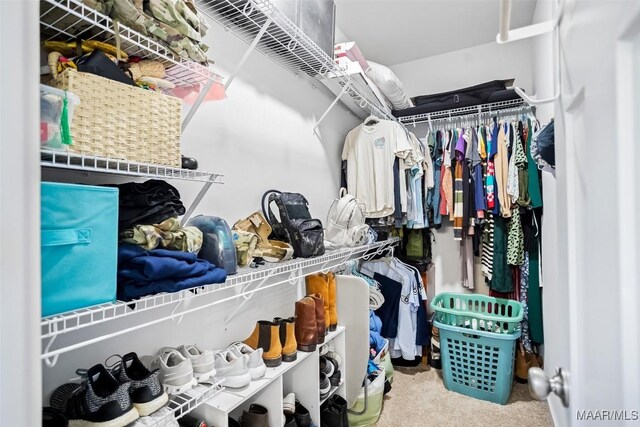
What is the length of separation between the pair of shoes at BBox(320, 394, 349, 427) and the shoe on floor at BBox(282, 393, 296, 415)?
25cm

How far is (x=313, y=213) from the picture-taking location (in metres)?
2.24

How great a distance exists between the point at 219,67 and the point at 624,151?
145cm

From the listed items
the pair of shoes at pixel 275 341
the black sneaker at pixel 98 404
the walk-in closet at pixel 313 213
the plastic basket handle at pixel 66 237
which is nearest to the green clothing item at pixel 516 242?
the walk-in closet at pixel 313 213

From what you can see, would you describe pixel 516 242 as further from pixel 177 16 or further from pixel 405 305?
pixel 177 16

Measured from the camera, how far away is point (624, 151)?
1.46ft

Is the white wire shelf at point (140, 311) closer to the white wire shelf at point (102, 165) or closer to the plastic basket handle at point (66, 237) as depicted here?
the plastic basket handle at point (66, 237)

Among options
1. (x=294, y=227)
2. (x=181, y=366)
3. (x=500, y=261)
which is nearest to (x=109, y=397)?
(x=181, y=366)

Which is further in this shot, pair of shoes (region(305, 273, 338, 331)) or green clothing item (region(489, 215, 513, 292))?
green clothing item (region(489, 215, 513, 292))

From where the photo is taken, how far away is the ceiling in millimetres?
2291

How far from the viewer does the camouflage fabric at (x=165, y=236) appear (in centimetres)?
87

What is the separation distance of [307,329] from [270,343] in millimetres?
215

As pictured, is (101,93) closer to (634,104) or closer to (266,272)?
(266,272)

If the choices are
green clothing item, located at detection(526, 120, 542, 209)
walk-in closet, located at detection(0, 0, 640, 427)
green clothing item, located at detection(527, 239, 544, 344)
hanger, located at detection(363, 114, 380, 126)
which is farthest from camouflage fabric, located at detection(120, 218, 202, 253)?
green clothing item, located at detection(527, 239, 544, 344)

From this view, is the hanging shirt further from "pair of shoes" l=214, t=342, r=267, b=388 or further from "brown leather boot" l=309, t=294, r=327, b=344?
"pair of shoes" l=214, t=342, r=267, b=388
